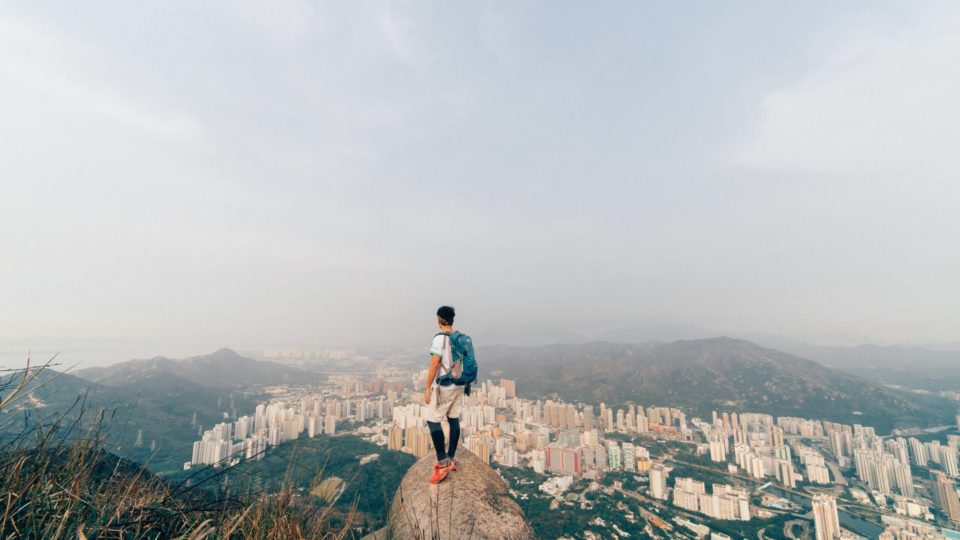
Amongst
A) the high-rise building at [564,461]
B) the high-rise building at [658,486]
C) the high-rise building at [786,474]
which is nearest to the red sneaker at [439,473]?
the high-rise building at [658,486]

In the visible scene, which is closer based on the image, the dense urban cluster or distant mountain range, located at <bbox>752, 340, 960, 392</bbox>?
the dense urban cluster

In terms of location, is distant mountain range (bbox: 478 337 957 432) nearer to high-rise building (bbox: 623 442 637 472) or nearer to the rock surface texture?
high-rise building (bbox: 623 442 637 472)

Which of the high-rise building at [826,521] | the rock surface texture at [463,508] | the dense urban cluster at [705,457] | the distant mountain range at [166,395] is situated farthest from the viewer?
the distant mountain range at [166,395]

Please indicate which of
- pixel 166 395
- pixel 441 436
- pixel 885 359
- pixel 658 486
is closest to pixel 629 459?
pixel 658 486

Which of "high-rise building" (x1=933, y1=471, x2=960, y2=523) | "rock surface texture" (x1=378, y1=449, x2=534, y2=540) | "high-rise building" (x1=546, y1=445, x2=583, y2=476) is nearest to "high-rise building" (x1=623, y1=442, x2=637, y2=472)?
"high-rise building" (x1=546, y1=445, x2=583, y2=476)

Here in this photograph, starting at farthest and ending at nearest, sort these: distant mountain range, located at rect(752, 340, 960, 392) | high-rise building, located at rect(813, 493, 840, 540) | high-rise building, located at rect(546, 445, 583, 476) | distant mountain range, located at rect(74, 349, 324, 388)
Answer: distant mountain range, located at rect(752, 340, 960, 392) → distant mountain range, located at rect(74, 349, 324, 388) → high-rise building, located at rect(546, 445, 583, 476) → high-rise building, located at rect(813, 493, 840, 540)

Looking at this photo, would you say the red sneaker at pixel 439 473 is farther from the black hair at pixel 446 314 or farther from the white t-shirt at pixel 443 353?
the black hair at pixel 446 314
